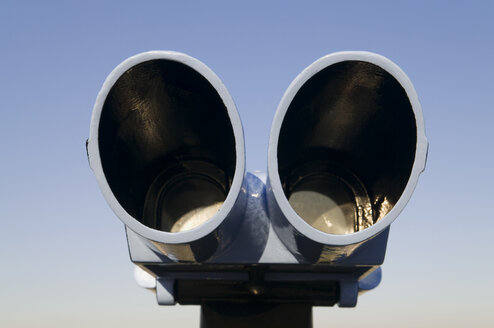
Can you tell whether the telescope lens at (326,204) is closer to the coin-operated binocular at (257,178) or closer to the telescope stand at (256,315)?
the coin-operated binocular at (257,178)

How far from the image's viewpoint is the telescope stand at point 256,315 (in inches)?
122

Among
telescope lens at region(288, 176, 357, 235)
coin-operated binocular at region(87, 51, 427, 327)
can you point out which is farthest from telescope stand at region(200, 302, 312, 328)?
telescope lens at region(288, 176, 357, 235)

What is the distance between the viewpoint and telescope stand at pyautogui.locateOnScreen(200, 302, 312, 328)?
10.2 feet

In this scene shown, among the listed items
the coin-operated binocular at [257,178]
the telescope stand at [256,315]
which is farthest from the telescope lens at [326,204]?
the telescope stand at [256,315]

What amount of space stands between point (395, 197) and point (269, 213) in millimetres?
567

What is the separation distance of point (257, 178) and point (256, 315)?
3.06 ft

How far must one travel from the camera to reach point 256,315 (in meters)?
3.11

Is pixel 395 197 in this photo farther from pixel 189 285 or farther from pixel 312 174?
pixel 189 285

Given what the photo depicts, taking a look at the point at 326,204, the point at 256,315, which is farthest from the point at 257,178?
the point at 256,315

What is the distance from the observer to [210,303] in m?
3.14

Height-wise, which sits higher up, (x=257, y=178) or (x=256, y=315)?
(x=257, y=178)

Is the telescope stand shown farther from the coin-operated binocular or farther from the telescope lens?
the telescope lens

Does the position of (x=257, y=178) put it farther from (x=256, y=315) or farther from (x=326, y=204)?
(x=256, y=315)

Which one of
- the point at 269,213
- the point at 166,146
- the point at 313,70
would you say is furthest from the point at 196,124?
the point at 313,70
